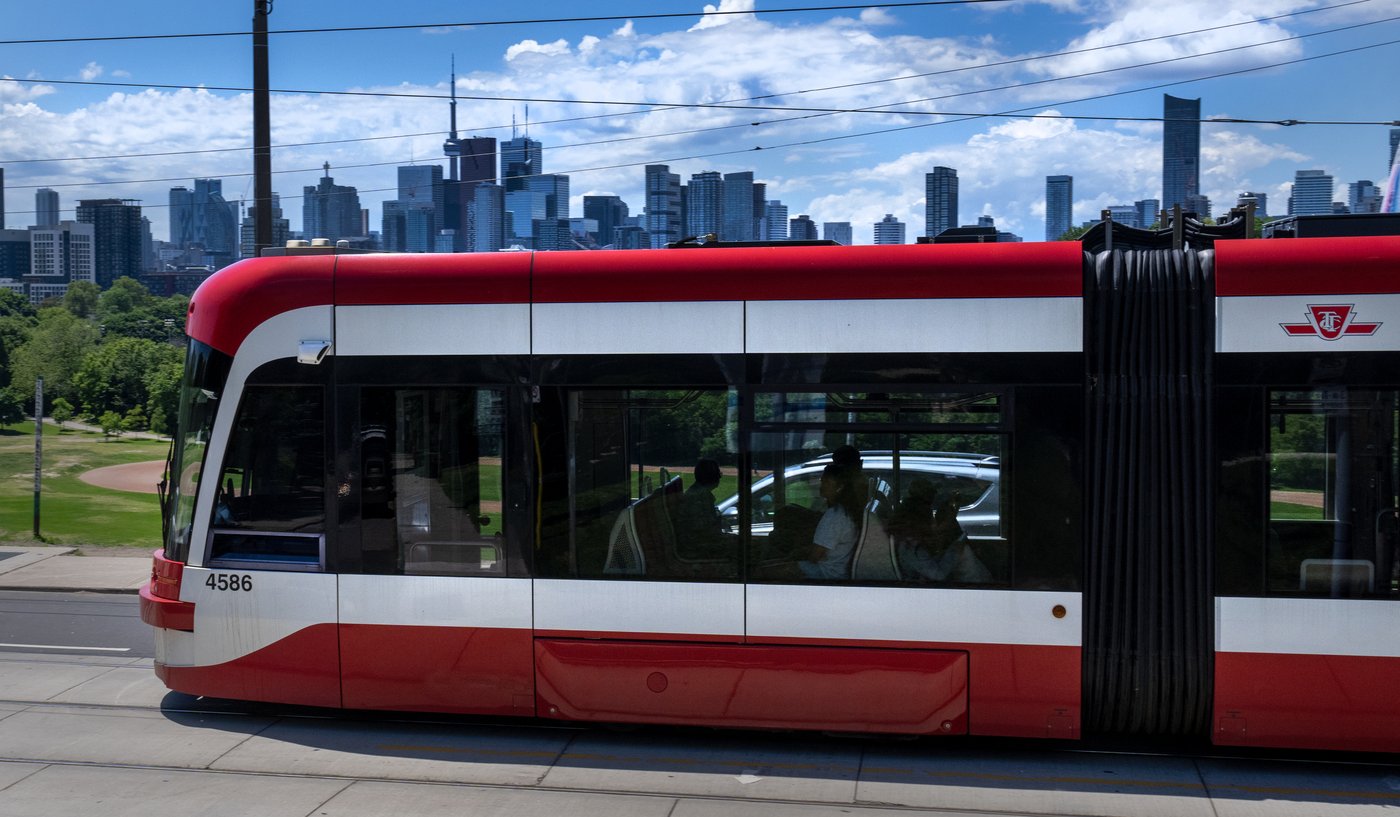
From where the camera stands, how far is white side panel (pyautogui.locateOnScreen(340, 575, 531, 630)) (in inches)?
297

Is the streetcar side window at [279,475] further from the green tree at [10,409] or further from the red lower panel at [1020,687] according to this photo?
the green tree at [10,409]

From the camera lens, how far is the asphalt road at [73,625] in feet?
35.0

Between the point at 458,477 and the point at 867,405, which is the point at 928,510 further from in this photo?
the point at 458,477

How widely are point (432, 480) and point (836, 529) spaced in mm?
2497

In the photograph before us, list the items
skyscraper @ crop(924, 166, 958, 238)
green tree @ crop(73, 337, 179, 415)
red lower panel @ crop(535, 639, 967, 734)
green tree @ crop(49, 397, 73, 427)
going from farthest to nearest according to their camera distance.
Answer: green tree @ crop(73, 337, 179, 415) → green tree @ crop(49, 397, 73, 427) → skyscraper @ crop(924, 166, 958, 238) → red lower panel @ crop(535, 639, 967, 734)

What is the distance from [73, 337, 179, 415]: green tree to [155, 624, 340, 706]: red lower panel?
4369 cm

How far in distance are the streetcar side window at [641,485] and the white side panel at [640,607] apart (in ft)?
0.23

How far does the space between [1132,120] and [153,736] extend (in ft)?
47.7

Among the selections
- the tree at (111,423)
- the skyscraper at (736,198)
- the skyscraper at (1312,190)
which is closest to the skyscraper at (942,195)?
the skyscraper at (736,198)

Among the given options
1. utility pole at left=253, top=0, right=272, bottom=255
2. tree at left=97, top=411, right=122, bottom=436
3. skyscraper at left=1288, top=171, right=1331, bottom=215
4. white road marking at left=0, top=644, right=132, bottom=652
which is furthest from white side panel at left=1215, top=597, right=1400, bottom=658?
skyscraper at left=1288, top=171, right=1331, bottom=215

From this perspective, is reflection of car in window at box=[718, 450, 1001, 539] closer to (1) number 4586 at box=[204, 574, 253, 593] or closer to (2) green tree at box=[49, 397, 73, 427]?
(1) number 4586 at box=[204, 574, 253, 593]

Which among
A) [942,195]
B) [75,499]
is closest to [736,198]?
[942,195]

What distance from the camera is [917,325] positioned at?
7188 millimetres

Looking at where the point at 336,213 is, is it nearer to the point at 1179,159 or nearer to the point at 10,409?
the point at 10,409
